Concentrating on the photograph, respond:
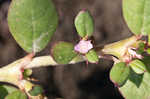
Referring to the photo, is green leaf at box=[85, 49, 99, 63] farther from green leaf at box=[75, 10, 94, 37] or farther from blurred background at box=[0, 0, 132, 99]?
blurred background at box=[0, 0, 132, 99]

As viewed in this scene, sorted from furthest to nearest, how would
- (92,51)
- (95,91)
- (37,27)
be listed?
(95,91), (37,27), (92,51)

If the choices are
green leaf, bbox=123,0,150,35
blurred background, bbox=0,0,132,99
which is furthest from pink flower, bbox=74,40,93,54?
blurred background, bbox=0,0,132,99

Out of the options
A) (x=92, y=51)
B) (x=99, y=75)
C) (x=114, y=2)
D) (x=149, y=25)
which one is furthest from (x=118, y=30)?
(x=92, y=51)

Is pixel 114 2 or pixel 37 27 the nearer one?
pixel 37 27

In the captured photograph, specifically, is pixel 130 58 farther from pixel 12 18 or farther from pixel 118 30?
pixel 118 30

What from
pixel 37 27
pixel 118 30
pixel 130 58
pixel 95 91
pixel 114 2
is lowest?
pixel 95 91
